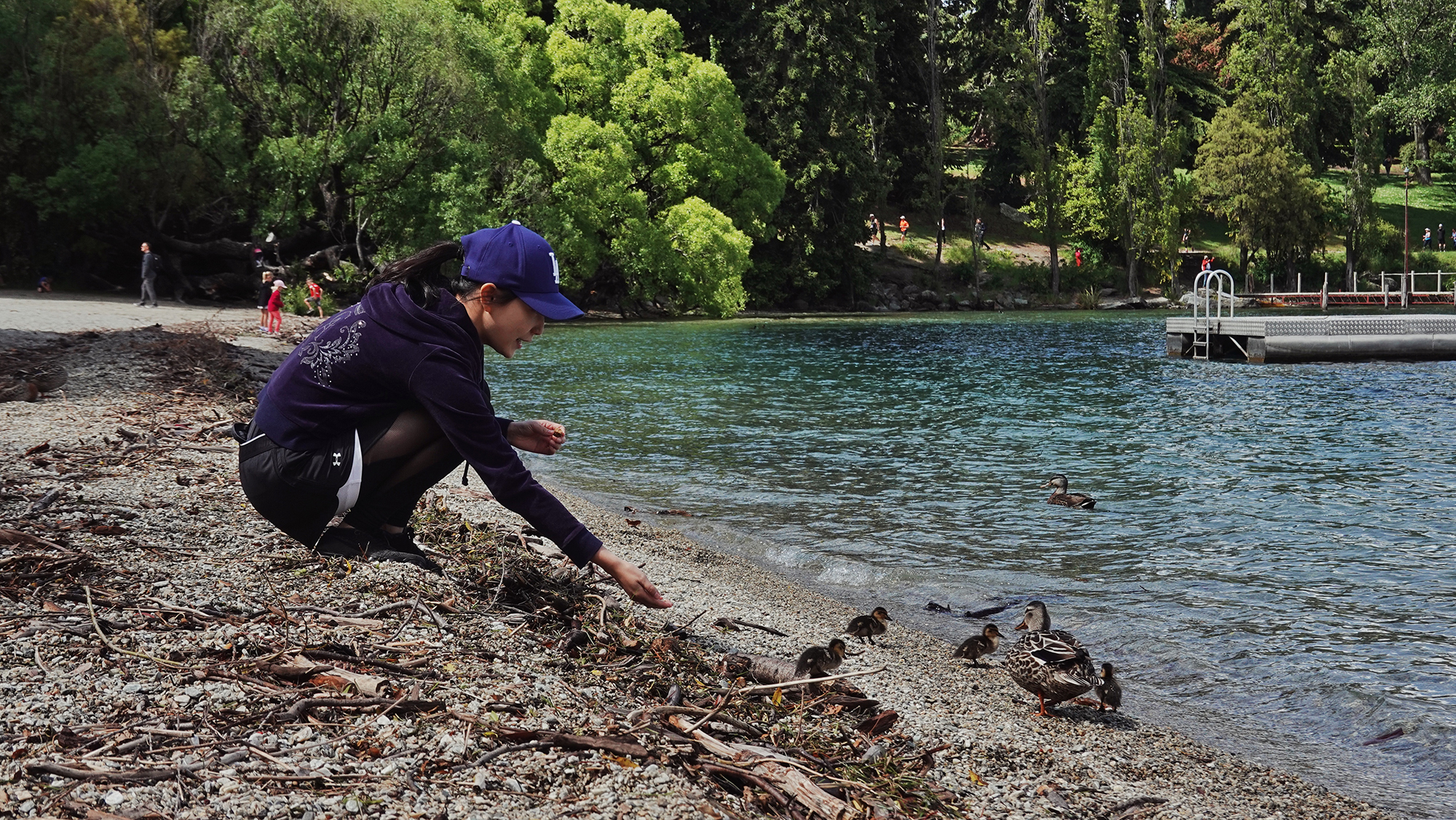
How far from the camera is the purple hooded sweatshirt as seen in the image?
4.39 meters

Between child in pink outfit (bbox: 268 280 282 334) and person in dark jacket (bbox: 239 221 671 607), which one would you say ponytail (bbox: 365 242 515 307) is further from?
child in pink outfit (bbox: 268 280 282 334)

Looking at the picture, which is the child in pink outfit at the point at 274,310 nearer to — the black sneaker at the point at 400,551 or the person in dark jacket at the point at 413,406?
the black sneaker at the point at 400,551

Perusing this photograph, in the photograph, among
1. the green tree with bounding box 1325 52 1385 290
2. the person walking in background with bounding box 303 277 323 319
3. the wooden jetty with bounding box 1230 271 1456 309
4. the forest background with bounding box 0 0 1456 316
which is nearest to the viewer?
the person walking in background with bounding box 303 277 323 319

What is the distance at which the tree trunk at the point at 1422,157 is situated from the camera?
77875mm

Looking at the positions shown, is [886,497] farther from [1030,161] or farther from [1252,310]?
[1030,161]

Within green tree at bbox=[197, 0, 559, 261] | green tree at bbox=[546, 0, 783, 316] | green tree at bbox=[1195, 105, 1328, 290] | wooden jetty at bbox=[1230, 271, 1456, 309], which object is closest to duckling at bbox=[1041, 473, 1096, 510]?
green tree at bbox=[197, 0, 559, 261]

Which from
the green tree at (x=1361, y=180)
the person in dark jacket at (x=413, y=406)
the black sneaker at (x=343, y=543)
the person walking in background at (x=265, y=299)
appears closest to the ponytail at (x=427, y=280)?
the person in dark jacket at (x=413, y=406)

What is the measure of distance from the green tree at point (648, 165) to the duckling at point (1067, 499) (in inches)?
1486

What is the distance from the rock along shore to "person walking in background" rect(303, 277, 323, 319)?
105ft

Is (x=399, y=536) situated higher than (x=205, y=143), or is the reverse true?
(x=205, y=143)

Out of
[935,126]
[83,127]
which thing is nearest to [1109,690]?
[83,127]

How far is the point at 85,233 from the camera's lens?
4072cm

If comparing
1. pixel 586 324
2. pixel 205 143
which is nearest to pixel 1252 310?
pixel 586 324

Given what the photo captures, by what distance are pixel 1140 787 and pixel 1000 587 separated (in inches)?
143
